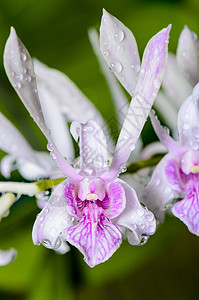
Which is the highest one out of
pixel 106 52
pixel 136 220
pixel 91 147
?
pixel 106 52

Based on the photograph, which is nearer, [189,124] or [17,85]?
[17,85]

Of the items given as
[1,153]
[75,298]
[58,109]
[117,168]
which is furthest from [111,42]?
[75,298]

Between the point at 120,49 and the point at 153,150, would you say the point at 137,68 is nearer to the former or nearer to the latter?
the point at 120,49

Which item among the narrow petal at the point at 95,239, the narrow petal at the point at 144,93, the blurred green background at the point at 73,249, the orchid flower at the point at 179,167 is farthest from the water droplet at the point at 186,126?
the blurred green background at the point at 73,249

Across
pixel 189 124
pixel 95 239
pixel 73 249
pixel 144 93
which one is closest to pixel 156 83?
pixel 144 93

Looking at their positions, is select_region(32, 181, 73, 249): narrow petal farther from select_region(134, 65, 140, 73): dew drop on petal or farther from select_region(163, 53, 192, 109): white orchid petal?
select_region(163, 53, 192, 109): white orchid petal

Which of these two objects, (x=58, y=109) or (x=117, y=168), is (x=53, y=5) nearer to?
(x=58, y=109)

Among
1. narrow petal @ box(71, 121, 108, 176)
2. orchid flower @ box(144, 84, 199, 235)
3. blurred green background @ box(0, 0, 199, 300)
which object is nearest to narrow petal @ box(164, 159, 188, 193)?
orchid flower @ box(144, 84, 199, 235)
